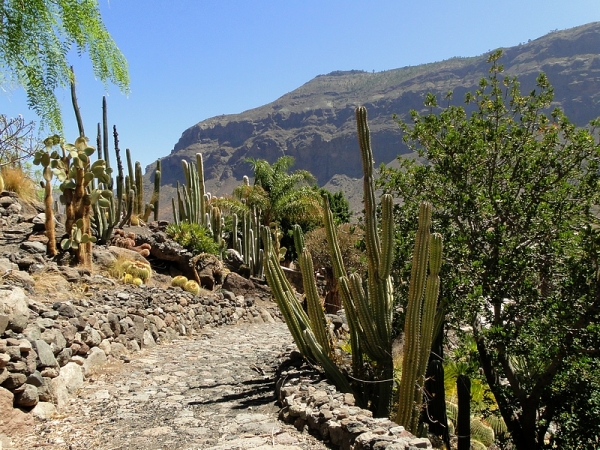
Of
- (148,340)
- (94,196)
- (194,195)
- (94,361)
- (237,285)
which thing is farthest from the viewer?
(194,195)

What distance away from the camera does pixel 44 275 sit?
26.9 ft

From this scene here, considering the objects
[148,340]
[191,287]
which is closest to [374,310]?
[148,340]

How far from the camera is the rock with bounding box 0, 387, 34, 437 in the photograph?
4.29 metres

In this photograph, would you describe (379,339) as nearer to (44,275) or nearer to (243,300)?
(44,275)

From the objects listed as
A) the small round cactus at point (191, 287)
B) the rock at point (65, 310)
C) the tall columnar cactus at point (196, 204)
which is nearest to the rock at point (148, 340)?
the rock at point (65, 310)

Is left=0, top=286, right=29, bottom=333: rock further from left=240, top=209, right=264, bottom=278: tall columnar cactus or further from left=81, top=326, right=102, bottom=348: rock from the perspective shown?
left=240, top=209, right=264, bottom=278: tall columnar cactus

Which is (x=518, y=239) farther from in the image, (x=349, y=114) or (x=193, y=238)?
(x=349, y=114)

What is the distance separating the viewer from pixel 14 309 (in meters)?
5.12

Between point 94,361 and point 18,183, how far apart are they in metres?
7.32

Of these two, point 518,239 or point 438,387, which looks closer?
point 518,239

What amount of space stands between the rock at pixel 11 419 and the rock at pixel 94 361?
1.74 m

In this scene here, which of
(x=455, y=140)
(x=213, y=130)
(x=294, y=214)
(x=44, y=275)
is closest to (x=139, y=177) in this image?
(x=294, y=214)

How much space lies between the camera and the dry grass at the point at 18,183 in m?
12.0

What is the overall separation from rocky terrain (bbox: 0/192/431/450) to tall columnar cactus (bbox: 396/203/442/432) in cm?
58
